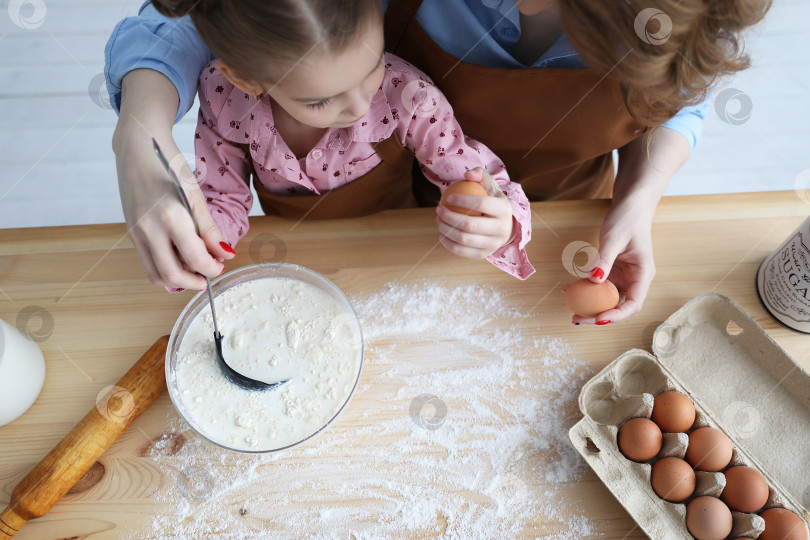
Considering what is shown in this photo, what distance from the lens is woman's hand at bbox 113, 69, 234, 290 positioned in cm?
79

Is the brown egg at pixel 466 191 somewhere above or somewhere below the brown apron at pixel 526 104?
below

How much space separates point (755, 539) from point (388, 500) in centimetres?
53

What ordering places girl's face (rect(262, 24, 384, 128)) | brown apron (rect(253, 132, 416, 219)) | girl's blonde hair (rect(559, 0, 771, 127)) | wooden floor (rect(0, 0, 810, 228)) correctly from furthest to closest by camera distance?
wooden floor (rect(0, 0, 810, 228))
brown apron (rect(253, 132, 416, 219))
girl's face (rect(262, 24, 384, 128))
girl's blonde hair (rect(559, 0, 771, 127))

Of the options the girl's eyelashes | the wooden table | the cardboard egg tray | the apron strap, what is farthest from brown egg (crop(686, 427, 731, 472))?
the apron strap

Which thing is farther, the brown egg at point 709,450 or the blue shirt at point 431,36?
the blue shirt at point 431,36

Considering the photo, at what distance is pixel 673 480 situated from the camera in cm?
79

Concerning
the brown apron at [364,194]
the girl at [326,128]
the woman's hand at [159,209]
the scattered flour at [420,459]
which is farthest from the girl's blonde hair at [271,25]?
the scattered flour at [420,459]

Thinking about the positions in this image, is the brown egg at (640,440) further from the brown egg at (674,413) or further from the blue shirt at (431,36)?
the blue shirt at (431,36)

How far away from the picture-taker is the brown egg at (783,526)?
77cm

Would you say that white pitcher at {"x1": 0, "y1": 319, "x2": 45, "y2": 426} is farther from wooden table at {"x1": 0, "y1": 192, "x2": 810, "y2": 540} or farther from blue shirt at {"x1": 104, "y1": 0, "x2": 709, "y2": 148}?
blue shirt at {"x1": 104, "y1": 0, "x2": 709, "y2": 148}

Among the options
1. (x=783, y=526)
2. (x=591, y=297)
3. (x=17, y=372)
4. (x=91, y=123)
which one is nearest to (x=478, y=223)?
(x=591, y=297)

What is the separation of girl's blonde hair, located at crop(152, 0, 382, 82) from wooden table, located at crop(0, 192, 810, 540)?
0.36 metres

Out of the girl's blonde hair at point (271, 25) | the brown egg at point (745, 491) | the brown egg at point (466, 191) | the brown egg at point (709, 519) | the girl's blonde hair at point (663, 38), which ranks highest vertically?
the girl's blonde hair at point (663, 38)

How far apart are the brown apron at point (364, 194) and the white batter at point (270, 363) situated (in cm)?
24
